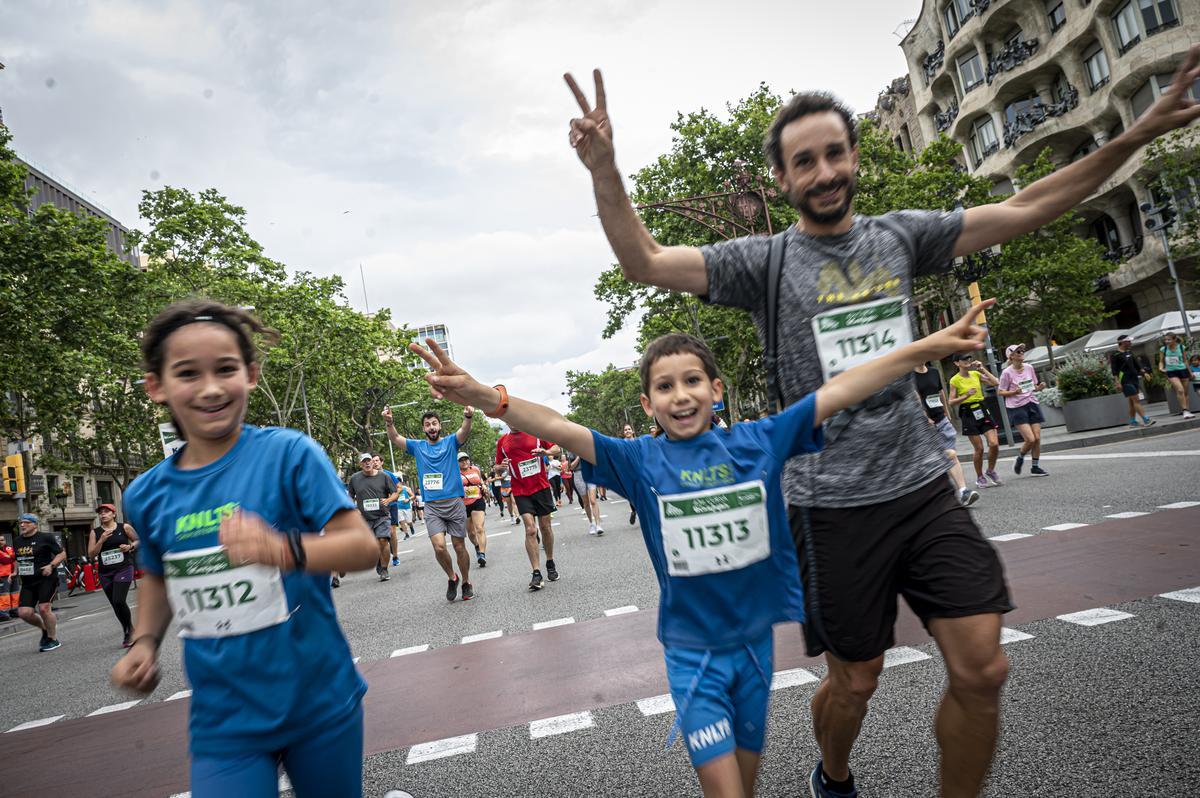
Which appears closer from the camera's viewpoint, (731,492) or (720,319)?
(731,492)

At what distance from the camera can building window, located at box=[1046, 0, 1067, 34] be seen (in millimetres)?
33875

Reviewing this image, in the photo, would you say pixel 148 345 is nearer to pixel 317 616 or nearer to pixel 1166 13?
pixel 317 616

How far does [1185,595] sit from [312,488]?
4.84 metres

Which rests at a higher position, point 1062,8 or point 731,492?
point 1062,8

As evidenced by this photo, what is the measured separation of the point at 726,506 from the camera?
8.20 ft

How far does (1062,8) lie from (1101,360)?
2238 cm

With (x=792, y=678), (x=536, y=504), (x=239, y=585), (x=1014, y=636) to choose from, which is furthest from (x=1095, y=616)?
(x=536, y=504)

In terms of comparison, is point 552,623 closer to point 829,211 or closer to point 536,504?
point 536,504

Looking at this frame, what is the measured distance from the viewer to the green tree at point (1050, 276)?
96.9 ft

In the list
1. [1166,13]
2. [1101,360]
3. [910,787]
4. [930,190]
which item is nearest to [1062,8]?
[1166,13]

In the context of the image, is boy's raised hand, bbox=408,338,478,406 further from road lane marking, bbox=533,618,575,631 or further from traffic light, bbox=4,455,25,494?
traffic light, bbox=4,455,25,494

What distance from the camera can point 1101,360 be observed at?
760 inches

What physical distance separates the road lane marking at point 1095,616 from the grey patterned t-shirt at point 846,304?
2.73 meters

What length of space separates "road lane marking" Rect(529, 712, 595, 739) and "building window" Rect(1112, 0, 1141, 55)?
34.8 metres
